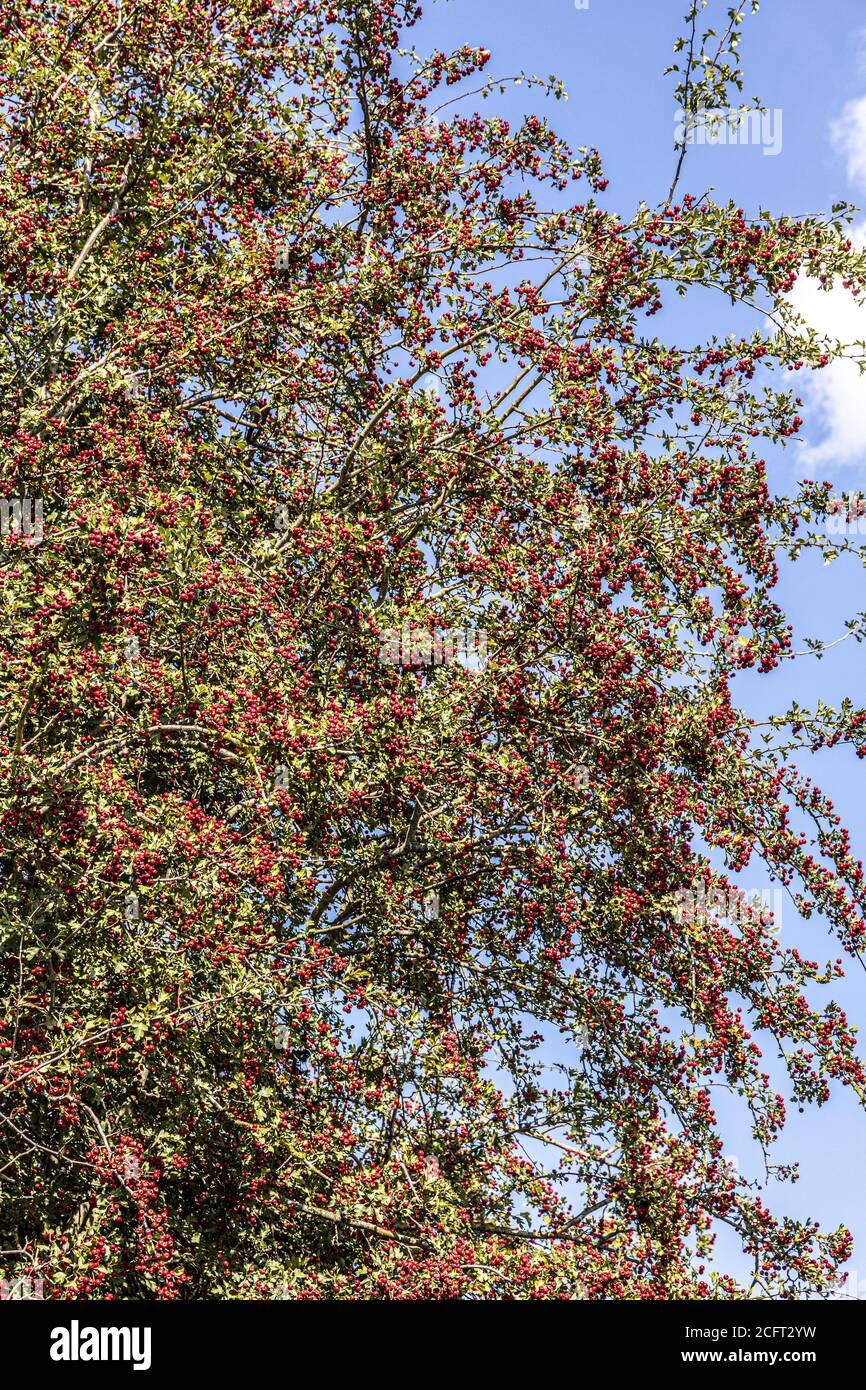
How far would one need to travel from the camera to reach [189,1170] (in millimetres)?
7977

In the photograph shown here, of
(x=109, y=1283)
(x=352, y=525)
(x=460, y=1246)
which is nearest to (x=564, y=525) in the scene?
(x=352, y=525)

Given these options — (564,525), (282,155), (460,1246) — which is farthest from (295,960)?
(282,155)

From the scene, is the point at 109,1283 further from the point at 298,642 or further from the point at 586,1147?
the point at 298,642

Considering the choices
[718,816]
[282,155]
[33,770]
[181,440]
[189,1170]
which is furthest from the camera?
[282,155]

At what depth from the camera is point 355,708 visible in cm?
812

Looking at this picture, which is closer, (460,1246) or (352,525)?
(460,1246)

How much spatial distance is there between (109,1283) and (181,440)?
576 cm

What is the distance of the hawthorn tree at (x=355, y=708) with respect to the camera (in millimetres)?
7277

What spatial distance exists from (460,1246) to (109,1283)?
2.01 metres

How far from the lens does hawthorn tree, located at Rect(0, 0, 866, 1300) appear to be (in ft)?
23.9

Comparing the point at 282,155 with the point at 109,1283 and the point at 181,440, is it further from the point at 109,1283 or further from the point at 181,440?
the point at 109,1283

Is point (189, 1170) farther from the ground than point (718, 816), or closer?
closer

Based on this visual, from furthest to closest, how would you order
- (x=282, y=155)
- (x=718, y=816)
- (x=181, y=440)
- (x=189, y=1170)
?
(x=282, y=155) → (x=181, y=440) → (x=718, y=816) → (x=189, y=1170)

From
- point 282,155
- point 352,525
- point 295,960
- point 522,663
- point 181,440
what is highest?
point 282,155
